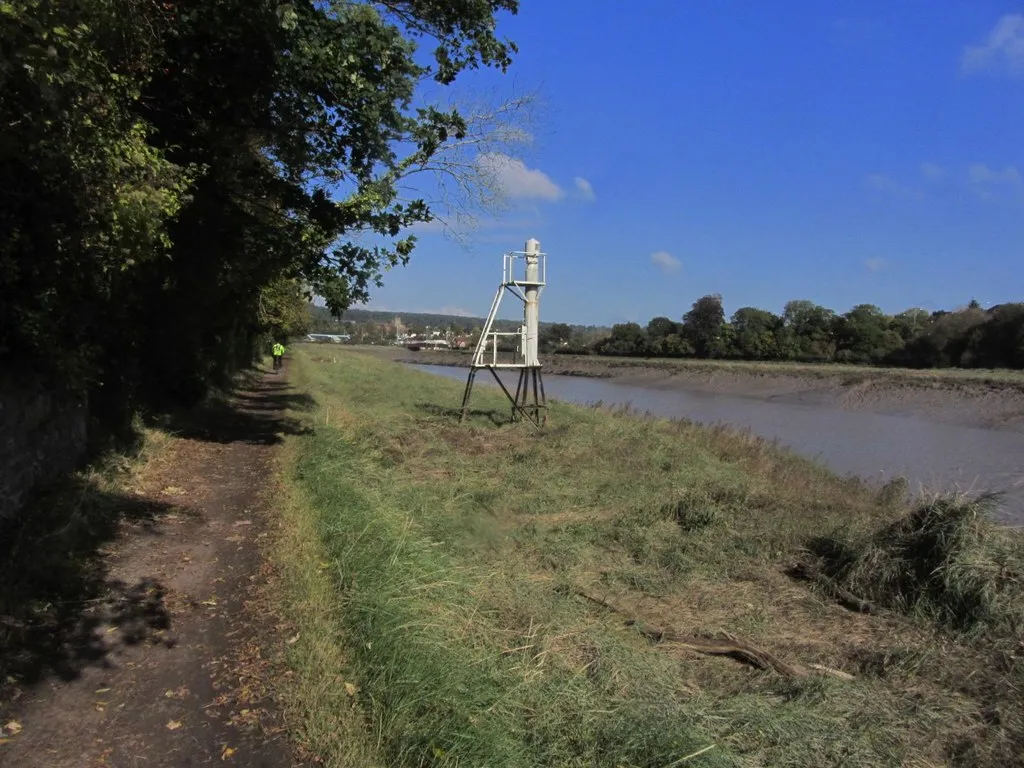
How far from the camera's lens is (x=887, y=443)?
81.0ft

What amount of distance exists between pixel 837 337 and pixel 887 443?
60.7 m

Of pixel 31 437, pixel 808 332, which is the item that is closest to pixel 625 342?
pixel 808 332

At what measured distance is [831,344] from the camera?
258 ft

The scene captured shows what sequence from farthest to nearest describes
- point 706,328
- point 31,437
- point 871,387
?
point 706,328 → point 871,387 → point 31,437

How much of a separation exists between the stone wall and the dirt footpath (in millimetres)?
956

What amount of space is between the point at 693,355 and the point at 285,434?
8056 cm

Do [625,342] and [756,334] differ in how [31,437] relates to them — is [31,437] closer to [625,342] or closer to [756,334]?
[756,334]

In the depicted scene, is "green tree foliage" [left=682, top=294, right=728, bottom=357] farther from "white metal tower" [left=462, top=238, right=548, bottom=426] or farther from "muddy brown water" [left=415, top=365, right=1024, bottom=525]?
"white metal tower" [left=462, top=238, right=548, bottom=426]

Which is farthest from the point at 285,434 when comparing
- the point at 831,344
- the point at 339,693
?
the point at 831,344

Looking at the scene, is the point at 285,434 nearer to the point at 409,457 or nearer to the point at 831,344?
the point at 409,457

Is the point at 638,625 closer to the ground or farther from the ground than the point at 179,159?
closer to the ground

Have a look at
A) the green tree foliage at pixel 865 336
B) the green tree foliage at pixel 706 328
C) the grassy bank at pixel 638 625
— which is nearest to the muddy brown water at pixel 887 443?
the grassy bank at pixel 638 625

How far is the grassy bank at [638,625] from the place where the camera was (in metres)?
3.95

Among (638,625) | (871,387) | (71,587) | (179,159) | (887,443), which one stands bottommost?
(887,443)
